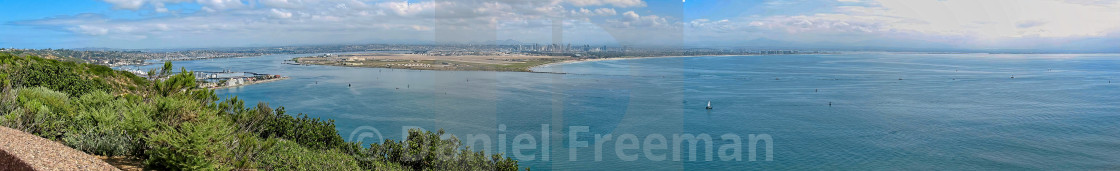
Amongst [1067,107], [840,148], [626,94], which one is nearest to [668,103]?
[626,94]

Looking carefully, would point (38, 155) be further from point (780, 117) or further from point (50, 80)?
point (780, 117)

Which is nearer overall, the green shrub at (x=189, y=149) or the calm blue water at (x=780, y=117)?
the green shrub at (x=189, y=149)

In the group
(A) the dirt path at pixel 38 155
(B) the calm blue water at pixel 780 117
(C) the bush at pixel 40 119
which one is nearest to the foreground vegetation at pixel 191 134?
(C) the bush at pixel 40 119

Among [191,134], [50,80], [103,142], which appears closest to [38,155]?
[103,142]

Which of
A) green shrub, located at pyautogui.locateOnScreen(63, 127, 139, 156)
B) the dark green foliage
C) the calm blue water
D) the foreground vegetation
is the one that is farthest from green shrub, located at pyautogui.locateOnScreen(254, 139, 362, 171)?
the calm blue water

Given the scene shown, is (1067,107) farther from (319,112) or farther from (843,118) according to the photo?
(319,112)

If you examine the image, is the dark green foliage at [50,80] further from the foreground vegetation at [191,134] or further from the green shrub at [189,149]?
the green shrub at [189,149]

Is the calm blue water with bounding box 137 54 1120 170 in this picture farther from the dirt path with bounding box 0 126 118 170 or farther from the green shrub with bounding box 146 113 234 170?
the dirt path with bounding box 0 126 118 170
